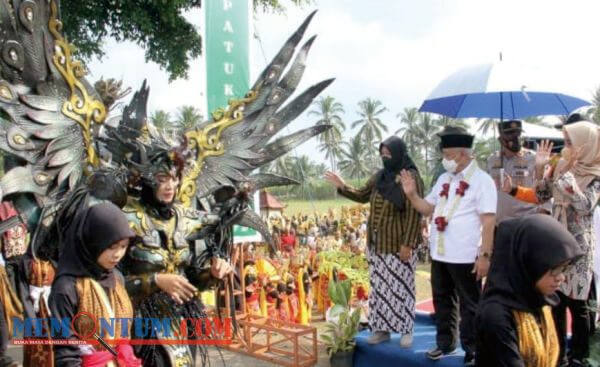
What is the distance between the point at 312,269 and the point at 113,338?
5.90 metres

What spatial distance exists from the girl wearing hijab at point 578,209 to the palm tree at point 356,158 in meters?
53.4

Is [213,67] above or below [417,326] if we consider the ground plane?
above

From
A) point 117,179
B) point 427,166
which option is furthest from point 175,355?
point 427,166

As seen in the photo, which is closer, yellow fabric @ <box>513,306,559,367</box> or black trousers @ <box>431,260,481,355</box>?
yellow fabric @ <box>513,306,559,367</box>

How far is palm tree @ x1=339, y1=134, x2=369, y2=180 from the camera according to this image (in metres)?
57.6

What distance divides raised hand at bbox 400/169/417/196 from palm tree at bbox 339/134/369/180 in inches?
2089

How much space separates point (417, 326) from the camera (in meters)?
4.98

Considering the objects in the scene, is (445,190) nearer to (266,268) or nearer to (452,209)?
(452,209)

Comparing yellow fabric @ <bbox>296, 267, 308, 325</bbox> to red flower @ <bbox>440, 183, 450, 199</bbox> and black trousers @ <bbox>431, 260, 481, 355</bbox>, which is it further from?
red flower @ <bbox>440, 183, 450, 199</bbox>

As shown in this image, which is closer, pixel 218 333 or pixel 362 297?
pixel 218 333

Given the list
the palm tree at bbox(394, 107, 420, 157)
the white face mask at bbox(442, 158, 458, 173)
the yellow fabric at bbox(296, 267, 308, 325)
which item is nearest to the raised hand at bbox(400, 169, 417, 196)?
the white face mask at bbox(442, 158, 458, 173)

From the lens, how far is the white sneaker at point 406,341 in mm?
4180

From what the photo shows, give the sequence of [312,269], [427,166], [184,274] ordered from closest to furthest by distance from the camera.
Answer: [184,274] < [312,269] < [427,166]

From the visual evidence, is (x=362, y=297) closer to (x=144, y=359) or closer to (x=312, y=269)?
(x=312, y=269)
